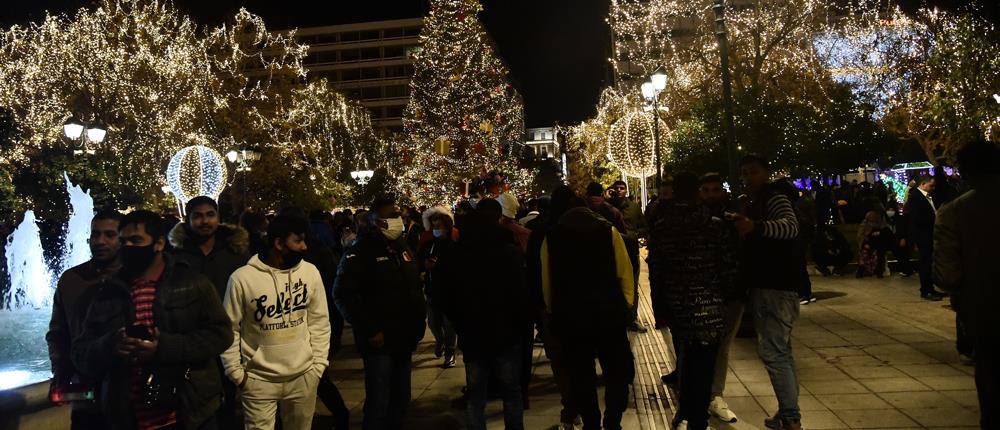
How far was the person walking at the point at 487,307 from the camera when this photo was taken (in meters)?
4.91

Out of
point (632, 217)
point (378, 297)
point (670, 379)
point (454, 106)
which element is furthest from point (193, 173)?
point (454, 106)

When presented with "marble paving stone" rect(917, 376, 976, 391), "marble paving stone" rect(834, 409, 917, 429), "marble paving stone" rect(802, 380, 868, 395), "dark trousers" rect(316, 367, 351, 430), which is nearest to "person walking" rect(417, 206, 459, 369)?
"dark trousers" rect(316, 367, 351, 430)

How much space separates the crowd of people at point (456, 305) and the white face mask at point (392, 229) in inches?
0.8

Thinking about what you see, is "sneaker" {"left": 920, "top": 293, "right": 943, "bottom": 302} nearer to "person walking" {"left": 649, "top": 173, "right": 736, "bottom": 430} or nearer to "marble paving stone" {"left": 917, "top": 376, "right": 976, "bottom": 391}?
"marble paving stone" {"left": 917, "top": 376, "right": 976, "bottom": 391}

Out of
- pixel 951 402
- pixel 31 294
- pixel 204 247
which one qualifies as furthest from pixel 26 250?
pixel 951 402

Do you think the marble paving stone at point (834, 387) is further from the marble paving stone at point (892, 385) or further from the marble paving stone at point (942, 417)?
the marble paving stone at point (942, 417)

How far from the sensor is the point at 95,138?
16.9 metres

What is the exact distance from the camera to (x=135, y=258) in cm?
341

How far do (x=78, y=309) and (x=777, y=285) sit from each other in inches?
166

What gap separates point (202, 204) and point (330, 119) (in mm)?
40716

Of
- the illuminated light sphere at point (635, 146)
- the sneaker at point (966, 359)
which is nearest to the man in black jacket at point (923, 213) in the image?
the sneaker at point (966, 359)

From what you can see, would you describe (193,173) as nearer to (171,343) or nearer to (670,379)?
(670,379)

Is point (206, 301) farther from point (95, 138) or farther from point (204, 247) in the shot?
point (95, 138)

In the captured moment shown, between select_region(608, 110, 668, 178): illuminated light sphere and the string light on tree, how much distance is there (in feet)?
36.2
